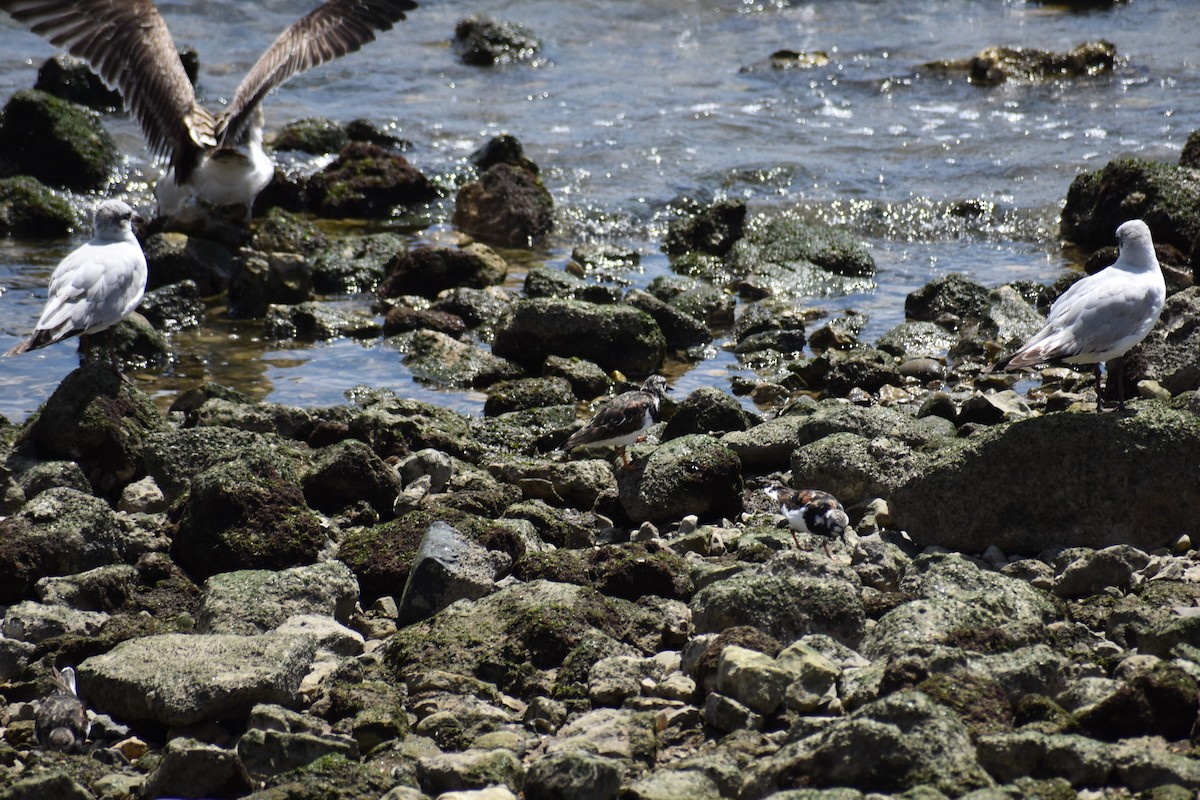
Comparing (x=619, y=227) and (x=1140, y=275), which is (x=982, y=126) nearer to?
(x=619, y=227)

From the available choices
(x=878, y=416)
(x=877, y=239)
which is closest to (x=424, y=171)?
(x=877, y=239)

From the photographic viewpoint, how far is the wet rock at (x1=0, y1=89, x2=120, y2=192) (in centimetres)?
1530

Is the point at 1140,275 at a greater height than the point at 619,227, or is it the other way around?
Answer: the point at 1140,275

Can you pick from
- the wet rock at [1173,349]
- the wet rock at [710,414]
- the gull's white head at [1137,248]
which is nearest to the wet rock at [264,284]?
the wet rock at [710,414]

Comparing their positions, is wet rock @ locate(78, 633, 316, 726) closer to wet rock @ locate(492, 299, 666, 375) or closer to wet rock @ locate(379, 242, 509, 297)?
wet rock @ locate(492, 299, 666, 375)

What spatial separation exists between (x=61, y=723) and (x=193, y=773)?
66cm

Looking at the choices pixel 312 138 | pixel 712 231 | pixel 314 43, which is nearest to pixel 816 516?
pixel 712 231

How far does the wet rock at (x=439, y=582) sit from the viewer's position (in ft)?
18.6

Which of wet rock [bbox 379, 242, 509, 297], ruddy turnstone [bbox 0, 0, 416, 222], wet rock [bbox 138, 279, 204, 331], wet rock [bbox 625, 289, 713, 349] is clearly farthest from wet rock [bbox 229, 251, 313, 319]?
wet rock [bbox 625, 289, 713, 349]

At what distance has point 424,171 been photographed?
16.6 meters

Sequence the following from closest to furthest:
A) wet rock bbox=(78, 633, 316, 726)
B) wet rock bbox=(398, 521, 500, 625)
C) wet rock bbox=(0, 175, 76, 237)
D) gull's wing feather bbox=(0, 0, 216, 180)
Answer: wet rock bbox=(78, 633, 316, 726), wet rock bbox=(398, 521, 500, 625), gull's wing feather bbox=(0, 0, 216, 180), wet rock bbox=(0, 175, 76, 237)

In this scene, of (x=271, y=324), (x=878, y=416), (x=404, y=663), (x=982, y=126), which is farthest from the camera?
(x=982, y=126)

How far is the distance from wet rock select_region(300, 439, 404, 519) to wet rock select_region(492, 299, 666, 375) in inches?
119

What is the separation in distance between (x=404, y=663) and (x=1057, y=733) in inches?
93.6
